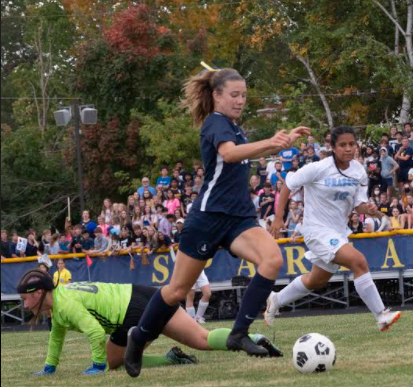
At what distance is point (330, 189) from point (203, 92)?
8.49 ft

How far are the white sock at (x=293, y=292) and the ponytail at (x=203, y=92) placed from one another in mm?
3385

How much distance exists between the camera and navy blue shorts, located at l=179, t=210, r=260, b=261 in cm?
729

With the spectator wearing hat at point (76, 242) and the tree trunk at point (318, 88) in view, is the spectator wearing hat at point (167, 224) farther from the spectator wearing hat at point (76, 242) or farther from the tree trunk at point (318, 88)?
the tree trunk at point (318, 88)

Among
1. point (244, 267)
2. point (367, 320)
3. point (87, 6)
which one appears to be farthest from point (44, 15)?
point (367, 320)

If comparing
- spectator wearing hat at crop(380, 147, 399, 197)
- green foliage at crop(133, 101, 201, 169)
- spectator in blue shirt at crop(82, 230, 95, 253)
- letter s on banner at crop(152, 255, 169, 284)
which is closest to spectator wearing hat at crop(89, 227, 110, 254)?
spectator in blue shirt at crop(82, 230, 95, 253)

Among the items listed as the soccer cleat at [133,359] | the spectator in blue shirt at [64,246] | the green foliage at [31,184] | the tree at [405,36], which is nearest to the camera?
the soccer cleat at [133,359]

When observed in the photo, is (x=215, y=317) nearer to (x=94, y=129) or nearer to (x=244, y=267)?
(x=244, y=267)

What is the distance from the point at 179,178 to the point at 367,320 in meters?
10.6

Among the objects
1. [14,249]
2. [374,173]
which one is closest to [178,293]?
[374,173]

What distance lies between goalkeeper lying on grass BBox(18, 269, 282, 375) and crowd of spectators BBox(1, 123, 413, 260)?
1064cm

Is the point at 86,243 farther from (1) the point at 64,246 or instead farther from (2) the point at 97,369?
(2) the point at 97,369

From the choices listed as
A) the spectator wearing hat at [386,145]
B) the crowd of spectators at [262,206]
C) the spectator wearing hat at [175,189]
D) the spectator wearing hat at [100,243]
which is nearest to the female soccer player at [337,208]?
the crowd of spectators at [262,206]

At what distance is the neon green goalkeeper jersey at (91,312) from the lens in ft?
27.5

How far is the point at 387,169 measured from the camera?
68.2 feet
